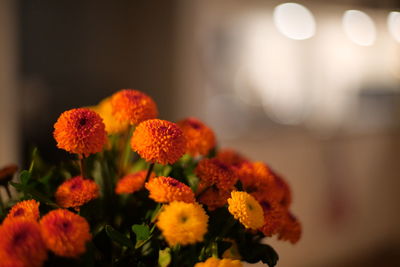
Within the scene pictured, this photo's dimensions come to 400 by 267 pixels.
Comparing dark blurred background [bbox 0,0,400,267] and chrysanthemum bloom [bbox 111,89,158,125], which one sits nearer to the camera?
chrysanthemum bloom [bbox 111,89,158,125]

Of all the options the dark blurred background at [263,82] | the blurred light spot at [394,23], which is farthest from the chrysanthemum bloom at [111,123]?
the blurred light spot at [394,23]

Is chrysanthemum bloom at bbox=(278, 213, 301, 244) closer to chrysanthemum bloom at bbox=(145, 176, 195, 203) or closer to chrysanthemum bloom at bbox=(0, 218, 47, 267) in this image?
chrysanthemum bloom at bbox=(145, 176, 195, 203)

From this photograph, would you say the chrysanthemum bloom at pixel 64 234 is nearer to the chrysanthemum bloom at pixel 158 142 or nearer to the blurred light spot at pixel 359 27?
the chrysanthemum bloom at pixel 158 142

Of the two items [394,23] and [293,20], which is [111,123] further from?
[394,23]

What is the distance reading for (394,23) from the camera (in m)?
3.66

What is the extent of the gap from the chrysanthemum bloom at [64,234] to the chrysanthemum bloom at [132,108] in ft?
0.45

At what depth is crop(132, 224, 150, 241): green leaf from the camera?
382mm

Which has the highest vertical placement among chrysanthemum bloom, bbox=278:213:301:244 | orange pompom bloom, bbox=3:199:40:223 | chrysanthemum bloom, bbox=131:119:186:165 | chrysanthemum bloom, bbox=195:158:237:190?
chrysanthemum bloom, bbox=131:119:186:165

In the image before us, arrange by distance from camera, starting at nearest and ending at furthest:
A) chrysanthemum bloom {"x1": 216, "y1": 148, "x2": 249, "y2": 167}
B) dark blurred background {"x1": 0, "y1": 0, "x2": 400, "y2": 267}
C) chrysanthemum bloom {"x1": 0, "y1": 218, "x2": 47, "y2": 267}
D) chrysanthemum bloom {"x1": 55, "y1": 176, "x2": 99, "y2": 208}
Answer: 1. chrysanthemum bloom {"x1": 0, "y1": 218, "x2": 47, "y2": 267}
2. chrysanthemum bloom {"x1": 55, "y1": 176, "x2": 99, "y2": 208}
3. chrysanthemum bloom {"x1": 216, "y1": 148, "x2": 249, "y2": 167}
4. dark blurred background {"x1": 0, "y1": 0, "x2": 400, "y2": 267}

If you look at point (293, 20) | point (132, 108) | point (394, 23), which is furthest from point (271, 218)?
point (394, 23)

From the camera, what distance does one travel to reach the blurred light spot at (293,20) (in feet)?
9.80

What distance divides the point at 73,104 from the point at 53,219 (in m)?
2.59

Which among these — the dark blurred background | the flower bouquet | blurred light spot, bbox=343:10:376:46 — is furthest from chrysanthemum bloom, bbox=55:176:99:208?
blurred light spot, bbox=343:10:376:46

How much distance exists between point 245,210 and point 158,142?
3.6 inches
